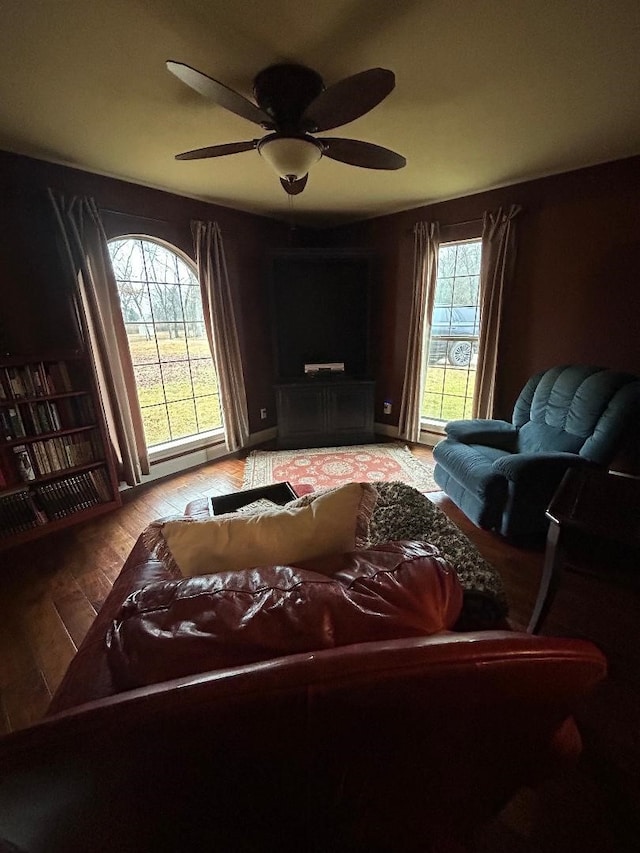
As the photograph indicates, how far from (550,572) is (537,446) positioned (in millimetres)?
1311

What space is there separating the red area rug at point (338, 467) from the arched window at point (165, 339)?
2.75 feet

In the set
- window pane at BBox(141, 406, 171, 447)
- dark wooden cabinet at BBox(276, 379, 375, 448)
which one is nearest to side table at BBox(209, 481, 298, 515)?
window pane at BBox(141, 406, 171, 447)

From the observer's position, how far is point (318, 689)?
0.46 meters

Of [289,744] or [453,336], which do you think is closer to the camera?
[289,744]

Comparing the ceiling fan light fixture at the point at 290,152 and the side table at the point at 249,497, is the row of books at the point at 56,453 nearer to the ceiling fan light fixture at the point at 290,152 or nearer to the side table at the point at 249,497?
the side table at the point at 249,497

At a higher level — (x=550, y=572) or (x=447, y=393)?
(x=447, y=393)

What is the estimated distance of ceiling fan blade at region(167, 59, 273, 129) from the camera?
1202 mm

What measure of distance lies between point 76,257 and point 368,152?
214cm

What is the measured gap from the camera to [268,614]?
61 cm

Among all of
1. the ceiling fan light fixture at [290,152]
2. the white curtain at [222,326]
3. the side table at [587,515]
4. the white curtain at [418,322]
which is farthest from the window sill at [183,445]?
the side table at [587,515]

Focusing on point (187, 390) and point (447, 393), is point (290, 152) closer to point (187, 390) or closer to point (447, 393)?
point (187, 390)

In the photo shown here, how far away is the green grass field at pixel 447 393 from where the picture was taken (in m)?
3.70

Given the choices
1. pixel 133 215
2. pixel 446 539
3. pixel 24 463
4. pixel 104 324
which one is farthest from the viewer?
pixel 133 215

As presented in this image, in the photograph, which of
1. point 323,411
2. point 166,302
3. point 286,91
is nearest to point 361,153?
point 286,91
